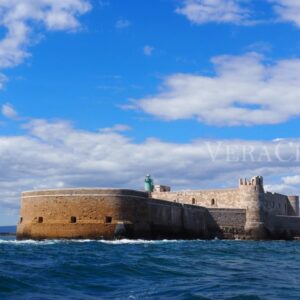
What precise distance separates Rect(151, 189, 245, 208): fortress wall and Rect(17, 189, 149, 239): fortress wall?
1227 cm

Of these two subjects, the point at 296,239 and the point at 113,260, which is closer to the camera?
the point at 113,260

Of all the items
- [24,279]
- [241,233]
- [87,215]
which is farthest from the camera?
[241,233]

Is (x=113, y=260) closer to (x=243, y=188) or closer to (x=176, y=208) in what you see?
(x=176, y=208)

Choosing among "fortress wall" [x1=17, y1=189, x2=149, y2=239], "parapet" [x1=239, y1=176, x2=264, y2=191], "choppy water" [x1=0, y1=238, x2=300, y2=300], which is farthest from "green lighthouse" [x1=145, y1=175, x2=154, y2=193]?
"choppy water" [x1=0, y1=238, x2=300, y2=300]

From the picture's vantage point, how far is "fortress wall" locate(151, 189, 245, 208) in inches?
1731

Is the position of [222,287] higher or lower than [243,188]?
lower

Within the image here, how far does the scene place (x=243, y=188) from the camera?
43625mm

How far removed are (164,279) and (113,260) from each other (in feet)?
14.9

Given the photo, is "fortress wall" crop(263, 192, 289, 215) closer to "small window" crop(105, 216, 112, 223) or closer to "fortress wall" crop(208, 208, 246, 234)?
"fortress wall" crop(208, 208, 246, 234)

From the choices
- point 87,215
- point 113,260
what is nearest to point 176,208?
point 87,215

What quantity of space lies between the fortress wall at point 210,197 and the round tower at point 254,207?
0.58 m

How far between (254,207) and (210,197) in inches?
160

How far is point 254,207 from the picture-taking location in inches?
1683

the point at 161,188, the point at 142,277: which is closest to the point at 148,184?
the point at 161,188
